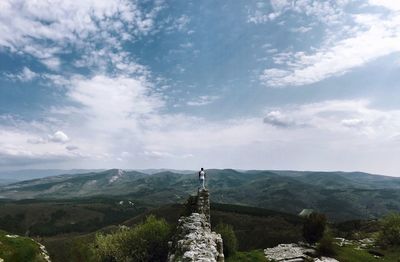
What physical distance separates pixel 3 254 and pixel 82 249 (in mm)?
17680

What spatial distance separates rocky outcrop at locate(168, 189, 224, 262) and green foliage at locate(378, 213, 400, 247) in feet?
146

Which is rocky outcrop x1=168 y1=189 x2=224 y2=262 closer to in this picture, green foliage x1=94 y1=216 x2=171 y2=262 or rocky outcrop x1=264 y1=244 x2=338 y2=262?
green foliage x1=94 y1=216 x2=171 y2=262

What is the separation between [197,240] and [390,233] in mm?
55702

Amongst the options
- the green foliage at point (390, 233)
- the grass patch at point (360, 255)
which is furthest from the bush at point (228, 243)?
the green foliage at point (390, 233)

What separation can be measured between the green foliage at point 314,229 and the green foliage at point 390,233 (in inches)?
564

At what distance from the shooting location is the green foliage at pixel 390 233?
2736 inches

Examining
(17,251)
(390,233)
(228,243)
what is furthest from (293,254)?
(17,251)

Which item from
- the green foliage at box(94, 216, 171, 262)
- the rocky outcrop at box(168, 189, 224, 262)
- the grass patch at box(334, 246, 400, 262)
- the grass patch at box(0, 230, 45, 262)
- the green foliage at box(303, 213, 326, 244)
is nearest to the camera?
the rocky outcrop at box(168, 189, 224, 262)

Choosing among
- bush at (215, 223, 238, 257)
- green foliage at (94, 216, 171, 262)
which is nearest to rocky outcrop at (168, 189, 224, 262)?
green foliage at (94, 216, 171, 262)

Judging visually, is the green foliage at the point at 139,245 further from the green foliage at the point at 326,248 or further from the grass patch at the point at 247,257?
the green foliage at the point at 326,248

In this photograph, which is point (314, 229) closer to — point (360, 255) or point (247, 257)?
point (360, 255)

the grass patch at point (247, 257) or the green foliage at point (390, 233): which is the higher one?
the green foliage at point (390, 233)

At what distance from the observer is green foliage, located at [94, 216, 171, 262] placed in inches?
2115

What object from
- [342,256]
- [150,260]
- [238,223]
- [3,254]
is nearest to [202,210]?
[150,260]
